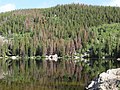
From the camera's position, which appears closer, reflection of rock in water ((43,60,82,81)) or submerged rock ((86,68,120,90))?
submerged rock ((86,68,120,90))

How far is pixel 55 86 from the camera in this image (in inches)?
2753

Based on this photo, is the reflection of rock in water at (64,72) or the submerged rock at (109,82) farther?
the reflection of rock in water at (64,72)

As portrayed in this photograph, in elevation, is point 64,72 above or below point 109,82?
below

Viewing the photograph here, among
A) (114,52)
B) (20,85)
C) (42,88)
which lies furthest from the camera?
(114,52)

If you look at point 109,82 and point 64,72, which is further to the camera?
point 64,72

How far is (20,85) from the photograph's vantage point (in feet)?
238

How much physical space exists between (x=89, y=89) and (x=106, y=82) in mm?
6821

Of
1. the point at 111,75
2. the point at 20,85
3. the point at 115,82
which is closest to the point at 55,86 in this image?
the point at 20,85

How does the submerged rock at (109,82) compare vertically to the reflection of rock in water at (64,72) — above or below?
above

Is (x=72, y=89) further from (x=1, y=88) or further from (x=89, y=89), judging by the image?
(x=1, y=88)

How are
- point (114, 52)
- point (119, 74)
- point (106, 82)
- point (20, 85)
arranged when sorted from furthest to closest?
point (114, 52)
point (20, 85)
point (119, 74)
point (106, 82)

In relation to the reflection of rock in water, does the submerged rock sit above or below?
above

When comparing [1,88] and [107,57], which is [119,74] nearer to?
[1,88]

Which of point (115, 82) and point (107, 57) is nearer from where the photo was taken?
point (115, 82)
